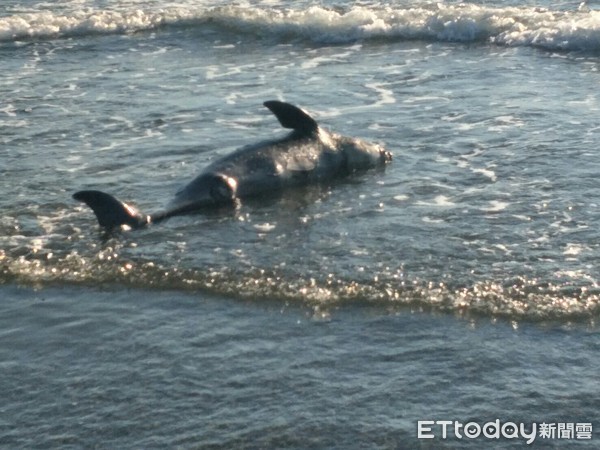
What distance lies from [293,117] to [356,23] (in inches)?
430

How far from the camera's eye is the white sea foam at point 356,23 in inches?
953

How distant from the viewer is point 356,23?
2655 centimetres

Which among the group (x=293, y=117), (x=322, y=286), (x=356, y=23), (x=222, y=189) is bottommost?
(x=322, y=286)

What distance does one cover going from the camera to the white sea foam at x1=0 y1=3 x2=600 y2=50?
24.2 meters

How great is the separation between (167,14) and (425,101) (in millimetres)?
11048

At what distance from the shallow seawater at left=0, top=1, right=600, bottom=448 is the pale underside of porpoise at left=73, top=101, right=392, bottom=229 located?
25 centimetres

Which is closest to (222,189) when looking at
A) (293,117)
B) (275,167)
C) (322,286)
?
(275,167)

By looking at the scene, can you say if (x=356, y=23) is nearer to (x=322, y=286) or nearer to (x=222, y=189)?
(x=222, y=189)

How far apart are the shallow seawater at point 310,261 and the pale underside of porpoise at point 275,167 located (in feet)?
0.82

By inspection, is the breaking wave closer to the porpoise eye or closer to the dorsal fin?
the porpoise eye

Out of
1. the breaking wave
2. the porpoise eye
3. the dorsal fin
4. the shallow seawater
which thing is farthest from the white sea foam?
the breaking wave

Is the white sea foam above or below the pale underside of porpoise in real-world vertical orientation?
above

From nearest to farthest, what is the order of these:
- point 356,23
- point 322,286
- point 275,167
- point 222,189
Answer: point 322,286 < point 222,189 < point 275,167 < point 356,23

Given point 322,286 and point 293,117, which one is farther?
point 293,117
